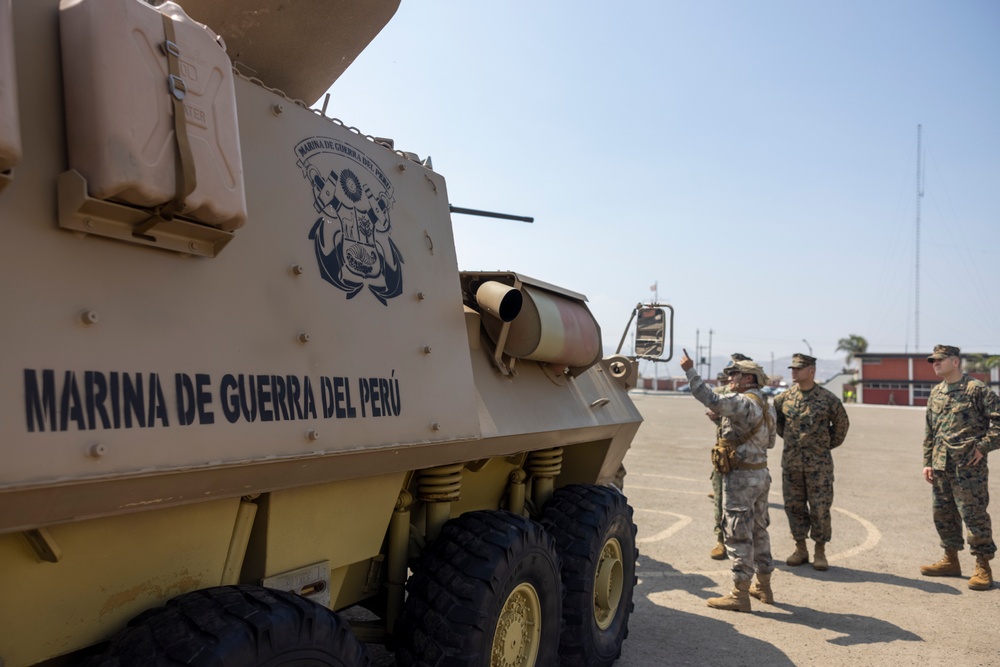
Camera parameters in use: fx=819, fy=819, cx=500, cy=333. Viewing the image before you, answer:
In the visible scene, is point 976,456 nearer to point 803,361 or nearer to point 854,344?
point 803,361

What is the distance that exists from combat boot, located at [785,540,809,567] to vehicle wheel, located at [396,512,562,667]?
13.9ft

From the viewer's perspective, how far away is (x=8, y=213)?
1.86m

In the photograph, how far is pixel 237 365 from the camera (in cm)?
239

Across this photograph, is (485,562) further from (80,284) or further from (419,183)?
(80,284)

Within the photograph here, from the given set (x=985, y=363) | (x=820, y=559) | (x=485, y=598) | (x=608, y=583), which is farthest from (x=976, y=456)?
(x=985, y=363)

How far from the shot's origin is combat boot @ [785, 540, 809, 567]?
25.1 ft

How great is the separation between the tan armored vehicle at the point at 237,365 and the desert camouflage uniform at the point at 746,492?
2331mm

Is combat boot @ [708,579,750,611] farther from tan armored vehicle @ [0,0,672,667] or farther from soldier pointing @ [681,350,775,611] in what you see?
tan armored vehicle @ [0,0,672,667]

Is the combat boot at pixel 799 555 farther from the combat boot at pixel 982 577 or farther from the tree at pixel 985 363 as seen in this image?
the tree at pixel 985 363

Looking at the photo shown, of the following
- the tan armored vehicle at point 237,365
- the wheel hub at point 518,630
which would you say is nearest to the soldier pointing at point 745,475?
the tan armored vehicle at point 237,365

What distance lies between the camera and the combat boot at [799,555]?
25.1 feet

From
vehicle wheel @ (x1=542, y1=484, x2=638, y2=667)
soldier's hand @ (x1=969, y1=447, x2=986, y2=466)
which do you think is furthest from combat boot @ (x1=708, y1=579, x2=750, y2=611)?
soldier's hand @ (x1=969, y1=447, x2=986, y2=466)

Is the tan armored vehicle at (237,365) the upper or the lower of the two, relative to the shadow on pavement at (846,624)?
upper

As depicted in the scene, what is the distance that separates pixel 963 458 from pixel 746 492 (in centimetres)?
240
